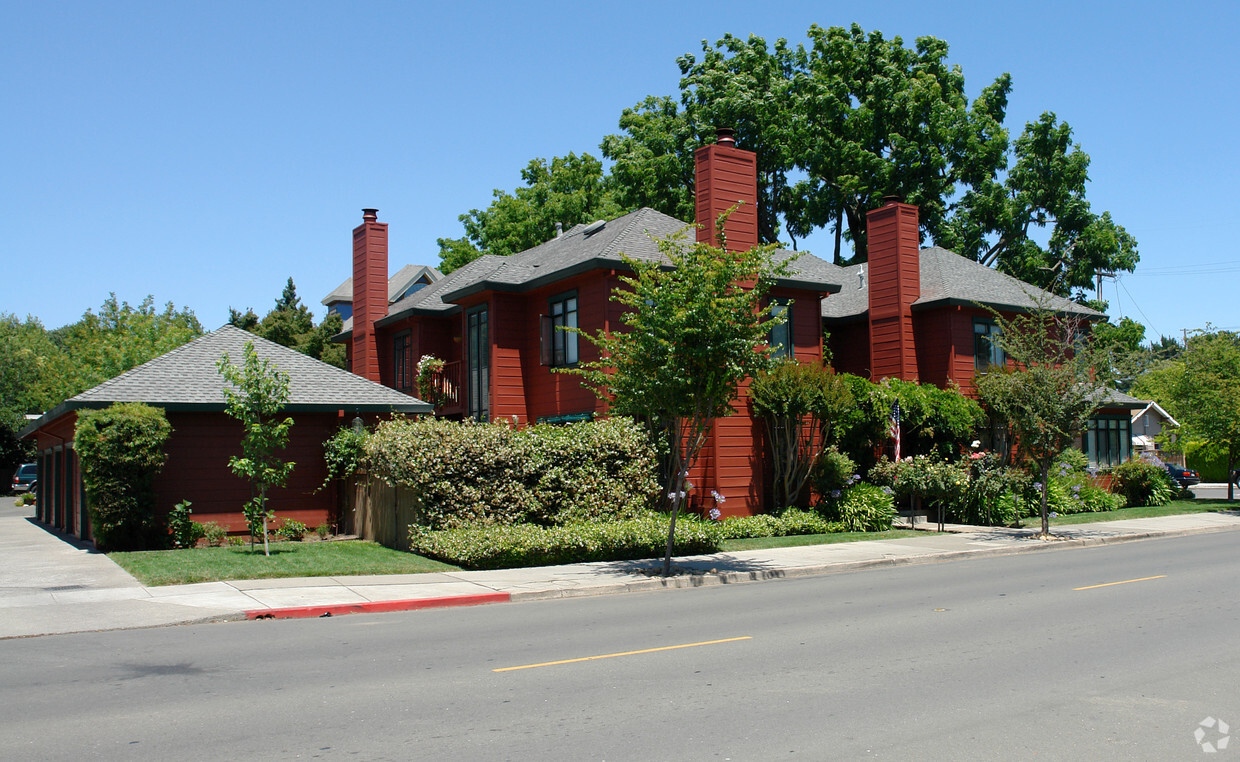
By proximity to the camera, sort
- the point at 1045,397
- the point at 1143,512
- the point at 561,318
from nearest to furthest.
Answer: the point at 1045,397, the point at 561,318, the point at 1143,512

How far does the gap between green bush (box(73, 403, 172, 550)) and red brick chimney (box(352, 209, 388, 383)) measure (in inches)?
544

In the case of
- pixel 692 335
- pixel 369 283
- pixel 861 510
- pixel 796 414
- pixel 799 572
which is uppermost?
pixel 369 283

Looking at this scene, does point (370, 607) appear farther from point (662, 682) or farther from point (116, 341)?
point (116, 341)

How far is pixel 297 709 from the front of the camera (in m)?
7.18

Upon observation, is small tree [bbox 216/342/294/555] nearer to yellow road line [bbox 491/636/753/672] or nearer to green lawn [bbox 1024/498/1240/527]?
yellow road line [bbox 491/636/753/672]

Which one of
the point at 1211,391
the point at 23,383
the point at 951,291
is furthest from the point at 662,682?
the point at 23,383

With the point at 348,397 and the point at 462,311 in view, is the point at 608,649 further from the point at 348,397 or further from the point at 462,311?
the point at 462,311

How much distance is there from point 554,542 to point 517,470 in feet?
6.64

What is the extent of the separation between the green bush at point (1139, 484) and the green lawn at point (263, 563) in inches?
998

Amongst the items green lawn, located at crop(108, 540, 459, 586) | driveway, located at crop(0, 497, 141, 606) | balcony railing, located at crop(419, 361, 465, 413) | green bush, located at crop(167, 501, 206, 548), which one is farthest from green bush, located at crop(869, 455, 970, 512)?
driveway, located at crop(0, 497, 141, 606)

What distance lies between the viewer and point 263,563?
16344mm

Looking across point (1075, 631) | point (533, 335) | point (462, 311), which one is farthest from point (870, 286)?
point (1075, 631)

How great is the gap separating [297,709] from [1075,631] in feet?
25.9

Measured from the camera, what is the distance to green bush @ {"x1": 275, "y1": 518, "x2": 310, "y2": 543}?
830 inches
